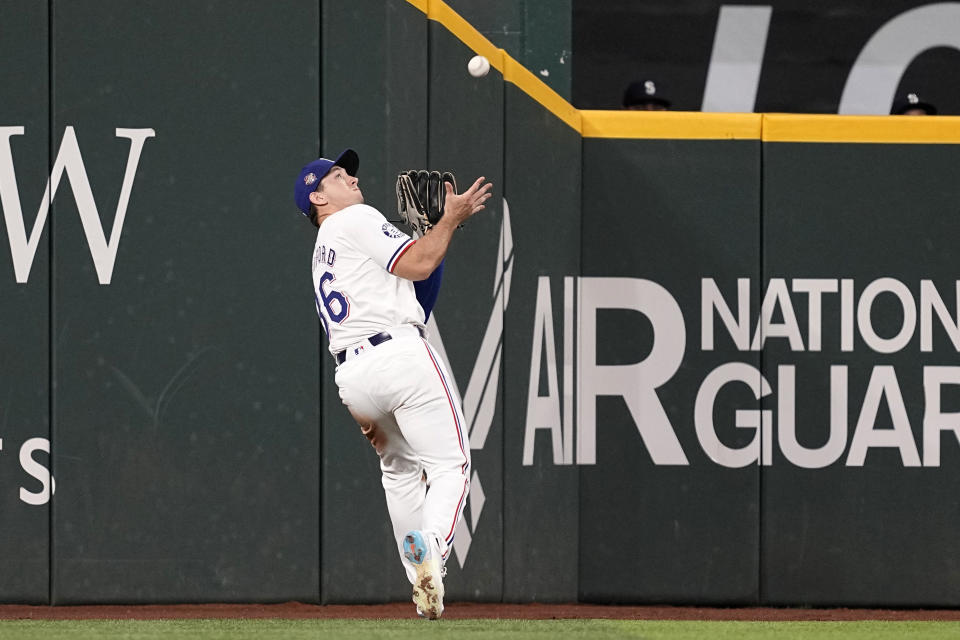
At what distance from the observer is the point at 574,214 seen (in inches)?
244

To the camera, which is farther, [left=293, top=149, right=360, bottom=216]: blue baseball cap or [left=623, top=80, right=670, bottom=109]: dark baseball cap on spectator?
[left=623, top=80, right=670, bottom=109]: dark baseball cap on spectator

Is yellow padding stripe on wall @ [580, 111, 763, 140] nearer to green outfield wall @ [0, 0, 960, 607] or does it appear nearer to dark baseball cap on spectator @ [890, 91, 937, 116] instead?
green outfield wall @ [0, 0, 960, 607]

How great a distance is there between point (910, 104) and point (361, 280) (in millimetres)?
4629

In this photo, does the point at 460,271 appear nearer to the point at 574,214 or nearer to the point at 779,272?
the point at 574,214

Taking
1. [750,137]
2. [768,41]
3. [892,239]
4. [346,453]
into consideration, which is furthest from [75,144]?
[768,41]

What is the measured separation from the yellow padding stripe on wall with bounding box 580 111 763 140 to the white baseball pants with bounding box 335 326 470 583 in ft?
8.37

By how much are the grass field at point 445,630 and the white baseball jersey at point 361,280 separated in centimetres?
105

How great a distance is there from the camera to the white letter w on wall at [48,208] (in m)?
5.20

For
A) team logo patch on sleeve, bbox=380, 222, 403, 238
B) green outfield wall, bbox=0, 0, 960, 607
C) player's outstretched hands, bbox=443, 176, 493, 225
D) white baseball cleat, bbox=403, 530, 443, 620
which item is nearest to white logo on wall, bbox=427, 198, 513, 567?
green outfield wall, bbox=0, 0, 960, 607

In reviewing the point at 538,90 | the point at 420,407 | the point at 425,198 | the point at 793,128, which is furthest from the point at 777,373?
the point at 420,407

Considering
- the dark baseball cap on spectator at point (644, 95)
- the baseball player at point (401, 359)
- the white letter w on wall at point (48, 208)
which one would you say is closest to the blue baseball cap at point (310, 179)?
the baseball player at point (401, 359)

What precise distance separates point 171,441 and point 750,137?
10.1ft

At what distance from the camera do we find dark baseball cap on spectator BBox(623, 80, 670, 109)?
730cm

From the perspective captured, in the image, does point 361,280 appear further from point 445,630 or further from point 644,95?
point 644,95
